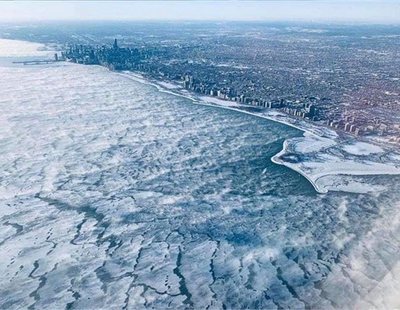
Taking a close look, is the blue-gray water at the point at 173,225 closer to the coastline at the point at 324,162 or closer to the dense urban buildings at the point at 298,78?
the coastline at the point at 324,162

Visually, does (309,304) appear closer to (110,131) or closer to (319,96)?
(110,131)

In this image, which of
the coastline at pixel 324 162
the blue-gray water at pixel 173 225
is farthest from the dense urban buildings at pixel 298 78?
the blue-gray water at pixel 173 225

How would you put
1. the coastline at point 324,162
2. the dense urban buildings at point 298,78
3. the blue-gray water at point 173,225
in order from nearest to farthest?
1. the blue-gray water at point 173,225
2. the coastline at point 324,162
3. the dense urban buildings at point 298,78

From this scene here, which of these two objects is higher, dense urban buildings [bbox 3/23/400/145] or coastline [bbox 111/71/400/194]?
coastline [bbox 111/71/400/194]

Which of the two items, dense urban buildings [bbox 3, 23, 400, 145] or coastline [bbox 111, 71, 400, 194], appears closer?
coastline [bbox 111, 71, 400, 194]

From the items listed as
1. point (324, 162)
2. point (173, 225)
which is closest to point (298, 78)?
point (324, 162)

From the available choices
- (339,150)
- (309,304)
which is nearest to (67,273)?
(309,304)

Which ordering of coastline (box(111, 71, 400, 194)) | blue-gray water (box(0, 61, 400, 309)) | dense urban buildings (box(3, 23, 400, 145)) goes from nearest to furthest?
blue-gray water (box(0, 61, 400, 309))
coastline (box(111, 71, 400, 194))
dense urban buildings (box(3, 23, 400, 145))

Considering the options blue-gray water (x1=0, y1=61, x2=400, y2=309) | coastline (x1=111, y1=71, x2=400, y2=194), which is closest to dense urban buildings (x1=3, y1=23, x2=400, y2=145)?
coastline (x1=111, y1=71, x2=400, y2=194)

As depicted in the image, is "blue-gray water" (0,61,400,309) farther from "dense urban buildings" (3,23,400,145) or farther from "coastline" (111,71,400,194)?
"dense urban buildings" (3,23,400,145)
